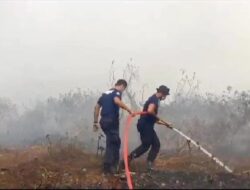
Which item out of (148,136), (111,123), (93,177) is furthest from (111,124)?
(93,177)

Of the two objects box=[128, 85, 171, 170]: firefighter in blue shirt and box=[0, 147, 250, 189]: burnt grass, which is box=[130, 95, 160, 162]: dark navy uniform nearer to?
box=[128, 85, 171, 170]: firefighter in blue shirt

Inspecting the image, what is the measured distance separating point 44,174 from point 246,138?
947 centimetres

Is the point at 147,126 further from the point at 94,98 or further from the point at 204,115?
the point at 94,98

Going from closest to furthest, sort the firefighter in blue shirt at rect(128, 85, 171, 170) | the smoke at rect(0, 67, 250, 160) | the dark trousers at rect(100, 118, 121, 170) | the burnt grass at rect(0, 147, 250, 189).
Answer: the burnt grass at rect(0, 147, 250, 189) → the dark trousers at rect(100, 118, 121, 170) → the firefighter in blue shirt at rect(128, 85, 171, 170) → the smoke at rect(0, 67, 250, 160)

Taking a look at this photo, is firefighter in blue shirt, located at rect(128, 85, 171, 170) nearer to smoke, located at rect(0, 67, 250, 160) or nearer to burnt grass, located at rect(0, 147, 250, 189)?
burnt grass, located at rect(0, 147, 250, 189)

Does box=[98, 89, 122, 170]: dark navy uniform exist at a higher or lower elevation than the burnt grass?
higher

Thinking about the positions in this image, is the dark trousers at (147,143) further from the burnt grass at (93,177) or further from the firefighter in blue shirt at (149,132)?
the burnt grass at (93,177)

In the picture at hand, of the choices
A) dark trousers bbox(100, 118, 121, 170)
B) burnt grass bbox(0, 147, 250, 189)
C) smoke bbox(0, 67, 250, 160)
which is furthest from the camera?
smoke bbox(0, 67, 250, 160)

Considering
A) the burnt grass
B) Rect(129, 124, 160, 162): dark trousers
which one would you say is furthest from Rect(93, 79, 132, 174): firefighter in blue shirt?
Rect(129, 124, 160, 162): dark trousers

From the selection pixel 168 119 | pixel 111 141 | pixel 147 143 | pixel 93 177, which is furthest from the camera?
pixel 168 119

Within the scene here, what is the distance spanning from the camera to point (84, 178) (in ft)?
26.9

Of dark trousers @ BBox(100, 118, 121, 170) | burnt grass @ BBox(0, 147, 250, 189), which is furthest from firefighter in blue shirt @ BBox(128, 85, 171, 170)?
dark trousers @ BBox(100, 118, 121, 170)

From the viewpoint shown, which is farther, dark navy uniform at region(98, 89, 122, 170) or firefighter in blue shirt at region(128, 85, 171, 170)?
firefighter in blue shirt at region(128, 85, 171, 170)

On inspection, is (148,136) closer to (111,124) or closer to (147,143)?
(147,143)
